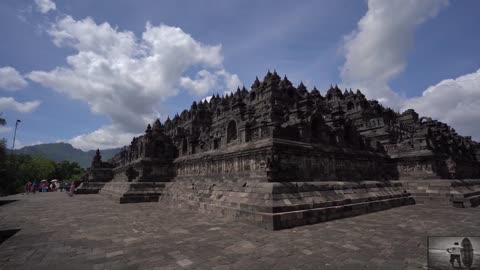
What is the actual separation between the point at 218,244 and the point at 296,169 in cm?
646

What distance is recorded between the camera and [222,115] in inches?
1529

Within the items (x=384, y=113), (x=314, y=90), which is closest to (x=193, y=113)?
(x=314, y=90)

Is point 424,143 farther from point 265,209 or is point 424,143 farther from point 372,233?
point 265,209

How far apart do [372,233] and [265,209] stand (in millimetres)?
3642

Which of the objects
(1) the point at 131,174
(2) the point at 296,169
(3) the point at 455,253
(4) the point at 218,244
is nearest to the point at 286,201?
(2) the point at 296,169

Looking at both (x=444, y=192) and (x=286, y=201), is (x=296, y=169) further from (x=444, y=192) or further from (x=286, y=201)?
(x=444, y=192)

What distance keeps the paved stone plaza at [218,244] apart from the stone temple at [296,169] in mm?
1381

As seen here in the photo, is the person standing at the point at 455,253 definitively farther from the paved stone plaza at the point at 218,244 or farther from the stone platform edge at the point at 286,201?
the stone platform edge at the point at 286,201

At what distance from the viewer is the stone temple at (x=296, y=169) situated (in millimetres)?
10438

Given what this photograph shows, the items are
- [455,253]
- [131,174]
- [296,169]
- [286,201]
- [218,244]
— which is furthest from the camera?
[131,174]

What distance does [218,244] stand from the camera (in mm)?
6734

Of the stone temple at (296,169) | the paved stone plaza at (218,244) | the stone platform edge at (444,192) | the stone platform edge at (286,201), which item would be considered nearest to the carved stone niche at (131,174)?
the stone temple at (296,169)

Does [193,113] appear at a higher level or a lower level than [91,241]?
higher

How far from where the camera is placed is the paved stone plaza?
5.33 meters
